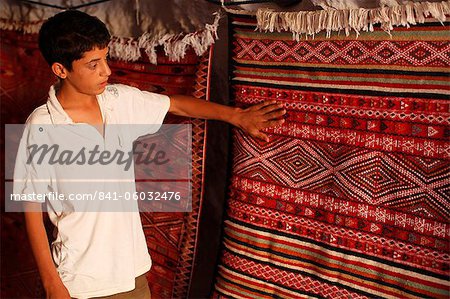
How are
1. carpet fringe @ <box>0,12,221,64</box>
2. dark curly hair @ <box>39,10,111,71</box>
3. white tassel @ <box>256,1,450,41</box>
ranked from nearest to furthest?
white tassel @ <box>256,1,450,41</box>
dark curly hair @ <box>39,10,111,71</box>
carpet fringe @ <box>0,12,221,64</box>

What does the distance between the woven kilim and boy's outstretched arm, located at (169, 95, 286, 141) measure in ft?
0.10

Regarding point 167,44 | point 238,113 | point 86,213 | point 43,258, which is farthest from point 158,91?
point 43,258

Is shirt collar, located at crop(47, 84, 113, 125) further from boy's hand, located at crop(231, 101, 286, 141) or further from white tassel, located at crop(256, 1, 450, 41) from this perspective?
white tassel, located at crop(256, 1, 450, 41)

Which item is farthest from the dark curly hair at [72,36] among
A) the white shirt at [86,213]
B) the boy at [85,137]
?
the white shirt at [86,213]

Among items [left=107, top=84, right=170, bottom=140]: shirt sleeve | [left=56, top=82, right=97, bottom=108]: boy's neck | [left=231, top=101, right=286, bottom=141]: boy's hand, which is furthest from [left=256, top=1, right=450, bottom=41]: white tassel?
[left=56, top=82, right=97, bottom=108]: boy's neck

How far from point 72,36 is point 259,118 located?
531 mm

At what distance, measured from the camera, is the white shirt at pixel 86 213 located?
1.36 metres

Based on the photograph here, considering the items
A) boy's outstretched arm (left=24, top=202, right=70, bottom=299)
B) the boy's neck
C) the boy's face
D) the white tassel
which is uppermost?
the white tassel

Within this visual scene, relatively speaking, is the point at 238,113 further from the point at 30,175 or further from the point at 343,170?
the point at 30,175

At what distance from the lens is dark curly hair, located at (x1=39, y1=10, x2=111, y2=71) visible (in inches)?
51.8

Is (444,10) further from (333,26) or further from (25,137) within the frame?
A: (25,137)

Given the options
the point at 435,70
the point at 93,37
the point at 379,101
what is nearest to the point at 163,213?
the point at 93,37

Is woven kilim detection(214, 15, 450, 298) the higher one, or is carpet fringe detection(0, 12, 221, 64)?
carpet fringe detection(0, 12, 221, 64)

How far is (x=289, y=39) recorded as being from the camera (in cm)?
136
